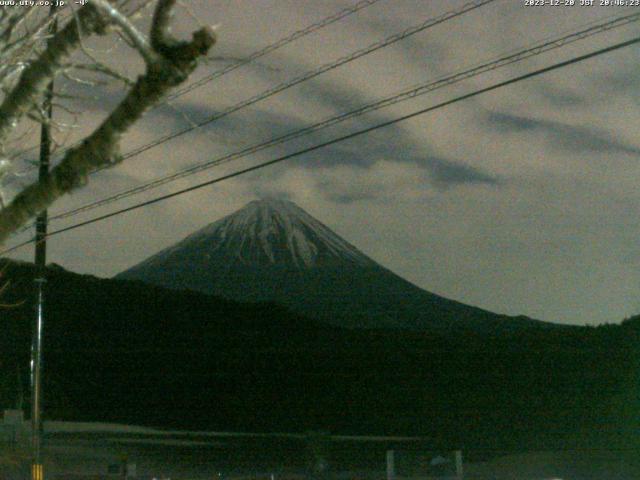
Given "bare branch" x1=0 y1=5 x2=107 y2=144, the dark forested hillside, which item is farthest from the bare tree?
the dark forested hillside

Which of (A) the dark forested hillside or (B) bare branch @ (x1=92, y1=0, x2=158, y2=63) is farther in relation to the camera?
(A) the dark forested hillside

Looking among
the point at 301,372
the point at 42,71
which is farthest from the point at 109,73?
the point at 301,372

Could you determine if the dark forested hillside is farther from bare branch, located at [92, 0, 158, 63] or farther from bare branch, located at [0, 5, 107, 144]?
bare branch, located at [92, 0, 158, 63]

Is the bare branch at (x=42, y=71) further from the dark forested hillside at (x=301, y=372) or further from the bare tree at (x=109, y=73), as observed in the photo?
the dark forested hillside at (x=301, y=372)

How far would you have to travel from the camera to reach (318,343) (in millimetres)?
62531

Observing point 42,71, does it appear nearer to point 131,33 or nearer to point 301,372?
point 131,33

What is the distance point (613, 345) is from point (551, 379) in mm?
3995

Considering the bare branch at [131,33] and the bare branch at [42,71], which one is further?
the bare branch at [42,71]

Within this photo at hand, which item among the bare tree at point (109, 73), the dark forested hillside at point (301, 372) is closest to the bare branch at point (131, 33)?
the bare tree at point (109, 73)

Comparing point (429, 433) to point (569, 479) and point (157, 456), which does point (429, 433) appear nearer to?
point (157, 456)

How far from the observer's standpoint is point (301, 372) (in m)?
55.2

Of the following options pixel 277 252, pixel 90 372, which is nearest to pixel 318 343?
pixel 90 372

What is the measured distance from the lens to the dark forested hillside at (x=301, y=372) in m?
40.2

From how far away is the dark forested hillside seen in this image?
1583 inches
